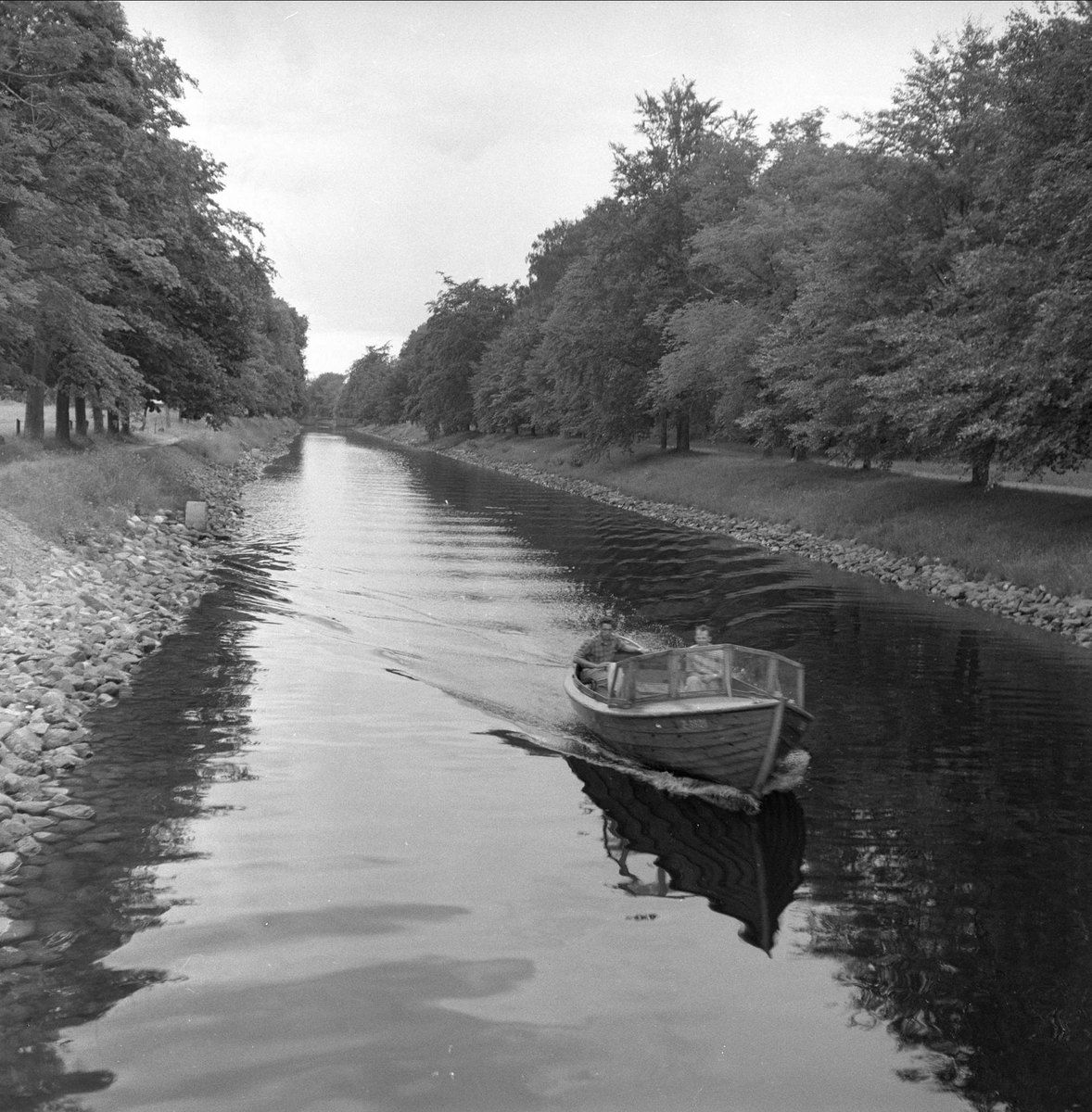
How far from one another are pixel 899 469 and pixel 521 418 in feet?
177

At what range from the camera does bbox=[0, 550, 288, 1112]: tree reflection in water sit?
7605 mm

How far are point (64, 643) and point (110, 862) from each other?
7881 mm

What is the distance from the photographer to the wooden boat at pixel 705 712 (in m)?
12.7

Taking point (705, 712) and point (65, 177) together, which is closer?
point (705, 712)

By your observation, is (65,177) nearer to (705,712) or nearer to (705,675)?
(705,675)

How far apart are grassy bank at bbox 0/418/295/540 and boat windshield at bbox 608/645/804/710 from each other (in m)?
15.3

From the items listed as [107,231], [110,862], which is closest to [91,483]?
[107,231]

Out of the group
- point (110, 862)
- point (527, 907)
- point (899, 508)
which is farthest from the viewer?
point (899, 508)

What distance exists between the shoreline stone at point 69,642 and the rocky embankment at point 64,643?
20 millimetres

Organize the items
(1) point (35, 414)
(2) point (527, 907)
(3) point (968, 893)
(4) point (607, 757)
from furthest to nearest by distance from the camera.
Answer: (1) point (35, 414) → (4) point (607, 757) → (3) point (968, 893) → (2) point (527, 907)

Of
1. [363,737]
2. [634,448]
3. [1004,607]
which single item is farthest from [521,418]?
[363,737]

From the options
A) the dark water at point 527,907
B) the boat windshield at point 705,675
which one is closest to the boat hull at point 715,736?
the boat windshield at point 705,675

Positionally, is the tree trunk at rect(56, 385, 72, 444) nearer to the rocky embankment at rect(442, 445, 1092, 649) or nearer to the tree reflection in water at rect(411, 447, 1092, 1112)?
the rocky embankment at rect(442, 445, 1092, 649)

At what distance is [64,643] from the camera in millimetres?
17359
